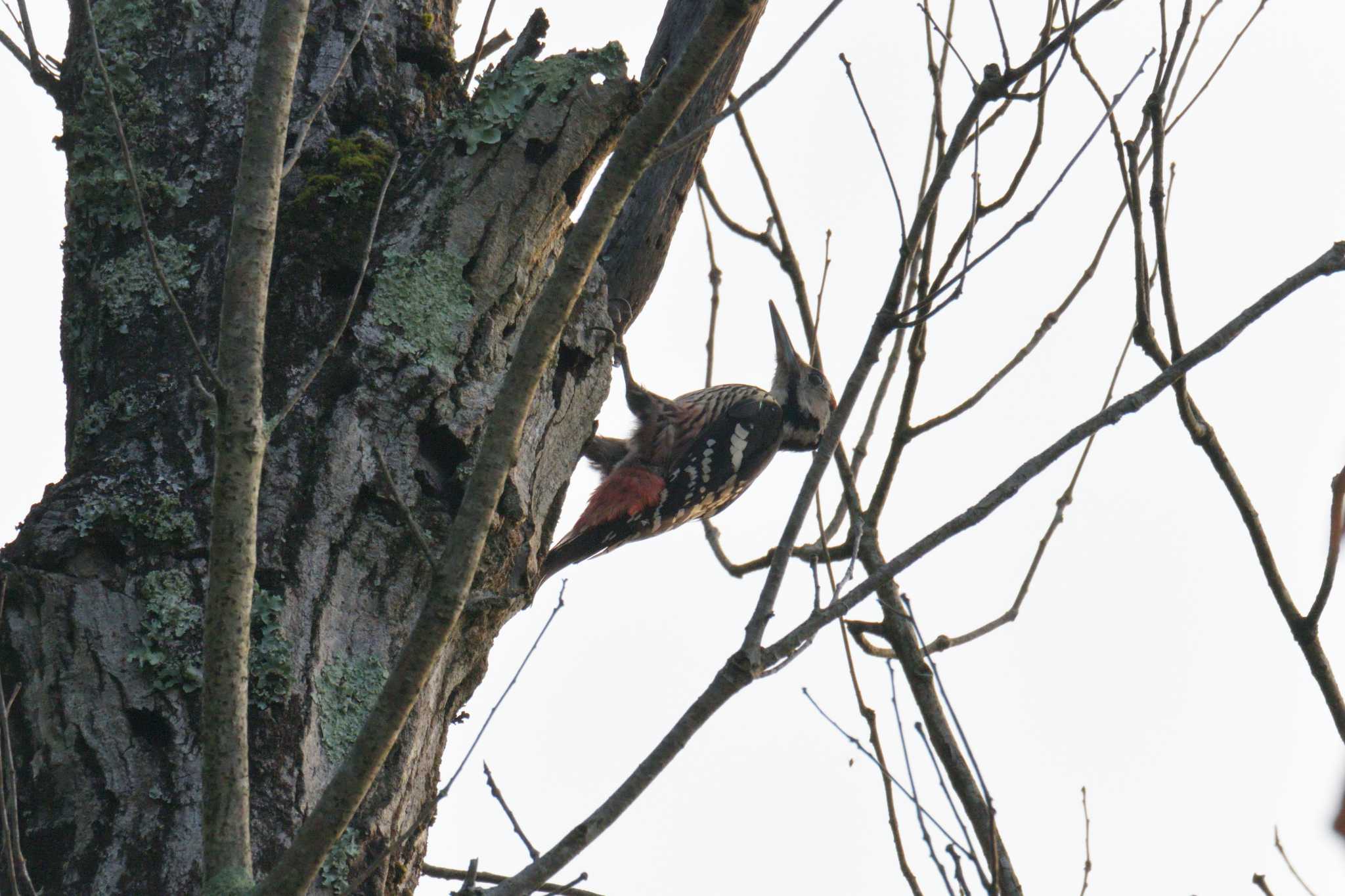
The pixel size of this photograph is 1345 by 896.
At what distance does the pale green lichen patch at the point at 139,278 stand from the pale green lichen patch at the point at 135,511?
0.32 metres

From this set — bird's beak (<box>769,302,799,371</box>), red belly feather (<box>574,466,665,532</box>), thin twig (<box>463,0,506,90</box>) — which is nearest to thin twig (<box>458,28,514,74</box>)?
thin twig (<box>463,0,506,90</box>)

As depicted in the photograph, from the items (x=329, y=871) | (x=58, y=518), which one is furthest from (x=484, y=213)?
(x=329, y=871)

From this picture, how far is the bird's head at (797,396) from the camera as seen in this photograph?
6.12 meters

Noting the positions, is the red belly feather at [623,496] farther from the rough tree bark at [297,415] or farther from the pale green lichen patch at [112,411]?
the pale green lichen patch at [112,411]

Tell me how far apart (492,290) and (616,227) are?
957 mm

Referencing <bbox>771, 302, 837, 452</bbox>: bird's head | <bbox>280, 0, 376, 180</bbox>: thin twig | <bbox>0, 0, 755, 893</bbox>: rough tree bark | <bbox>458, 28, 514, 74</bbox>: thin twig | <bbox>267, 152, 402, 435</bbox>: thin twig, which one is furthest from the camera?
<bbox>771, 302, 837, 452</bbox>: bird's head

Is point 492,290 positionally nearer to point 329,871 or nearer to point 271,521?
point 271,521

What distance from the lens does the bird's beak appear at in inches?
243

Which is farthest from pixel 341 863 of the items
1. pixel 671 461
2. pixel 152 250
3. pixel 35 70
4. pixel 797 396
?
pixel 797 396

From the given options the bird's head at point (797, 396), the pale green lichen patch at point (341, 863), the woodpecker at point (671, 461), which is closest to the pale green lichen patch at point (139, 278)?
the pale green lichen patch at point (341, 863)

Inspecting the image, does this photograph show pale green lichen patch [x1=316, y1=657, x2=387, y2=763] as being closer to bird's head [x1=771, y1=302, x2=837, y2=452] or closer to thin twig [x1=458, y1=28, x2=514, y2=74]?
thin twig [x1=458, y1=28, x2=514, y2=74]

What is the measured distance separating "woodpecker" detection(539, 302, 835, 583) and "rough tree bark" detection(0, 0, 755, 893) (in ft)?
7.15

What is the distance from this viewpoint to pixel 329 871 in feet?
6.03

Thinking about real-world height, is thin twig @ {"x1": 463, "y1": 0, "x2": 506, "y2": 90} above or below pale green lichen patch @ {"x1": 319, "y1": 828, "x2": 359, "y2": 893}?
above
